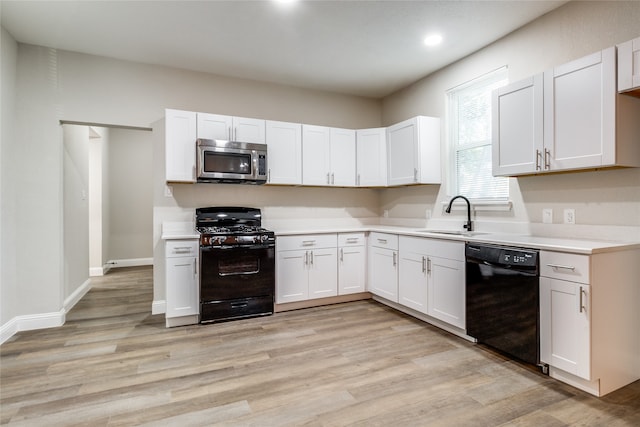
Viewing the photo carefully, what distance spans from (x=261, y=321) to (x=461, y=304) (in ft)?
6.27

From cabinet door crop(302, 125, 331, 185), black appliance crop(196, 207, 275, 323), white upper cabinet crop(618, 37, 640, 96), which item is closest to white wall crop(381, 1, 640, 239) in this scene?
white upper cabinet crop(618, 37, 640, 96)

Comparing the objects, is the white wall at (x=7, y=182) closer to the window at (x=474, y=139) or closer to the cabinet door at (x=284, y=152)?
the cabinet door at (x=284, y=152)

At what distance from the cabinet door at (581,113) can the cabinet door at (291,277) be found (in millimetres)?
2480

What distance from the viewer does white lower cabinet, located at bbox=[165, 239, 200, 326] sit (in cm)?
328

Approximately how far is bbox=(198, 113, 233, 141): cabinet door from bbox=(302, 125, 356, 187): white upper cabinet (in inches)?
35.7

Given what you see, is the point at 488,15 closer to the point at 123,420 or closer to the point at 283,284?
the point at 283,284

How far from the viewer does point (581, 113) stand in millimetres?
2279

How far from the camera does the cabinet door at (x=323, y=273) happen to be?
3.84 metres

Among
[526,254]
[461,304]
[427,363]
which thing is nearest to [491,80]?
[526,254]

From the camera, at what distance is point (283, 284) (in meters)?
3.71

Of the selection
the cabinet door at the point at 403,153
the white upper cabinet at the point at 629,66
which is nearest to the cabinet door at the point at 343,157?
the cabinet door at the point at 403,153

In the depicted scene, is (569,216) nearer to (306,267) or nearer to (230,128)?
(306,267)

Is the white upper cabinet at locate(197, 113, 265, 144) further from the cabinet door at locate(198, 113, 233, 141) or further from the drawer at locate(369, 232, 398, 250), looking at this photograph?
the drawer at locate(369, 232, 398, 250)

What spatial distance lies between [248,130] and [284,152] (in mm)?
481
